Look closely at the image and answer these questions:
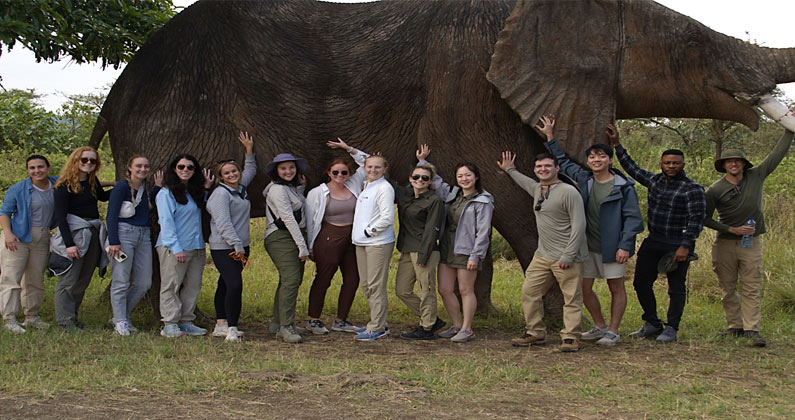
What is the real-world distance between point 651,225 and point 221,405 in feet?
13.5

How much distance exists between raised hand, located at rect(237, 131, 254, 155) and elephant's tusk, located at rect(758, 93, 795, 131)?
4.60m

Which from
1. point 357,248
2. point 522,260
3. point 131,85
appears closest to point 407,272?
point 357,248

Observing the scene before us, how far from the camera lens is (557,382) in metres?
5.28

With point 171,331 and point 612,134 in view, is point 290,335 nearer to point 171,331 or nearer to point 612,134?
point 171,331

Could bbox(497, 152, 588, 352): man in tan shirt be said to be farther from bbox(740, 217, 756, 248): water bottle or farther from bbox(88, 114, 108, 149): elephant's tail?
bbox(88, 114, 108, 149): elephant's tail

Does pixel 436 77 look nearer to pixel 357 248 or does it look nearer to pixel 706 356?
pixel 357 248

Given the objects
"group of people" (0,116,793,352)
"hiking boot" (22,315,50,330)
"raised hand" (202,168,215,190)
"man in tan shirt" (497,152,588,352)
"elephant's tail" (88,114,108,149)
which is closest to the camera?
"man in tan shirt" (497,152,588,352)

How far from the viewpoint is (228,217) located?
649cm

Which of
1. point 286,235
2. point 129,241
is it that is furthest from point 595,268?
point 129,241

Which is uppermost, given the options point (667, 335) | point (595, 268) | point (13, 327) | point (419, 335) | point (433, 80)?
point (433, 80)

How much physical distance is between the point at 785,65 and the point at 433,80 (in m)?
3.10

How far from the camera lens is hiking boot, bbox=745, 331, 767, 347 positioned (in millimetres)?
6594

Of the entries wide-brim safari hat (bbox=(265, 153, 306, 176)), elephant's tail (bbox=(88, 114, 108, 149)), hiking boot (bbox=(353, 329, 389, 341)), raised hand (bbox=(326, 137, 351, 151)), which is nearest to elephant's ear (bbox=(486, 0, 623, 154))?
raised hand (bbox=(326, 137, 351, 151))

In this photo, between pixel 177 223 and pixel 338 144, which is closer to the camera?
pixel 177 223
